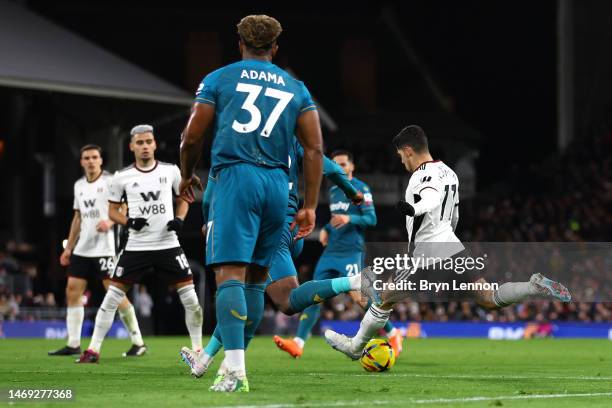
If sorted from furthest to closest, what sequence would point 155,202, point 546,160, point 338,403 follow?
1. point 546,160
2. point 155,202
3. point 338,403

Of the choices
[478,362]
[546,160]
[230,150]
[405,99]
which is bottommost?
[478,362]

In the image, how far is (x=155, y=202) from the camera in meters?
12.1

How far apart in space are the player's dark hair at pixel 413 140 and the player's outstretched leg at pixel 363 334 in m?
1.35

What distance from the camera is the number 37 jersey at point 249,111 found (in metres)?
7.52

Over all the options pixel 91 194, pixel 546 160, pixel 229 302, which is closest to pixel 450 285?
pixel 229 302

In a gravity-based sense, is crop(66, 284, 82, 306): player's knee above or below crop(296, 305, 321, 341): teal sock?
above

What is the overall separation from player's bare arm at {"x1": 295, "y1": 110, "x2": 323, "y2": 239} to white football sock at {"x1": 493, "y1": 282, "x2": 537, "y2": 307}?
8.94 ft

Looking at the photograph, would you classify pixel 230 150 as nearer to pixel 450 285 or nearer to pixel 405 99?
pixel 450 285

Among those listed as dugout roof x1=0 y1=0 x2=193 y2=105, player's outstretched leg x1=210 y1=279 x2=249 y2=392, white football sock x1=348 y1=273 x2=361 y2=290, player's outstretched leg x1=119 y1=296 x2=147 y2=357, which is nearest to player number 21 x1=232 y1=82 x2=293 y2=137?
player's outstretched leg x1=210 y1=279 x2=249 y2=392

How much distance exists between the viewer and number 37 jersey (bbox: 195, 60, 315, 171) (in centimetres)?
752

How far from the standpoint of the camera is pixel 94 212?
13836 mm

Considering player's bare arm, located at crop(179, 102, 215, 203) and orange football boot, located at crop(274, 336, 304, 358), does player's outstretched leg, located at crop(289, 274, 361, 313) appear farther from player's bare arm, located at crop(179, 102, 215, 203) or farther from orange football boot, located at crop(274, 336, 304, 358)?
orange football boot, located at crop(274, 336, 304, 358)

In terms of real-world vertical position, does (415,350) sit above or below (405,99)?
below

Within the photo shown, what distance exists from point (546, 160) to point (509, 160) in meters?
3.99
